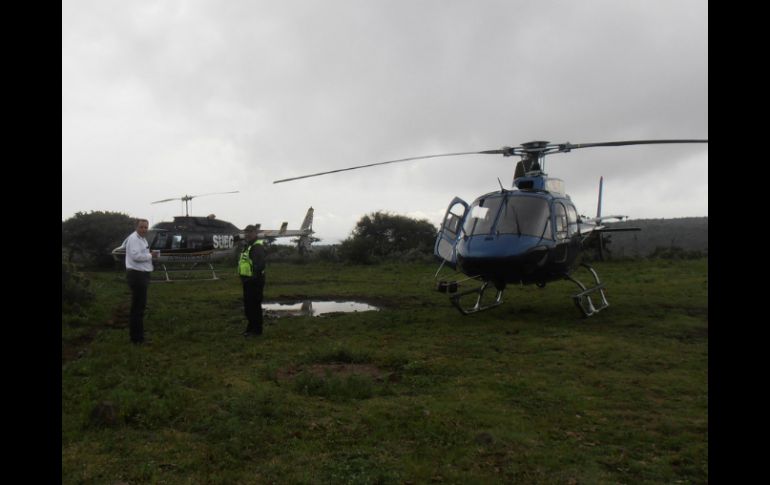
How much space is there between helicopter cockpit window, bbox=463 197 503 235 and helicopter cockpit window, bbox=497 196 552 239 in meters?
0.17

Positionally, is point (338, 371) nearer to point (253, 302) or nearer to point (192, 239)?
point (253, 302)

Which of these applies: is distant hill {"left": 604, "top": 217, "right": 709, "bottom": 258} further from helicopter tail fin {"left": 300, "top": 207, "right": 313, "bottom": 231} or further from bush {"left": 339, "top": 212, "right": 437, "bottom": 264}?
helicopter tail fin {"left": 300, "top": 207, "right": 313, "bottom": 231}

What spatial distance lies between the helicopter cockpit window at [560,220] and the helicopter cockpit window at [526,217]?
9.6 inches

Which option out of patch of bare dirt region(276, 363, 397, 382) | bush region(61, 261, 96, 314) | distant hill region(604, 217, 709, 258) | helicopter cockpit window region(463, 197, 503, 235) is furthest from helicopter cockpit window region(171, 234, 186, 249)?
distant hill region(604, 217, 709, 258)

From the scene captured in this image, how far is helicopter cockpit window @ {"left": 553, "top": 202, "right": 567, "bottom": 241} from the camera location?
32.2 feet

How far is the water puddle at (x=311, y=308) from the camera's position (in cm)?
1208

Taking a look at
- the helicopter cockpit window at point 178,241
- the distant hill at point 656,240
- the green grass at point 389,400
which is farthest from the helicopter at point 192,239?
the distant hill at point 656,240

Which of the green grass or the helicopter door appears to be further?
the helicopter door

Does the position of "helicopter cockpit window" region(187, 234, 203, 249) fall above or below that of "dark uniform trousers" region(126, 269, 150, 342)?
above

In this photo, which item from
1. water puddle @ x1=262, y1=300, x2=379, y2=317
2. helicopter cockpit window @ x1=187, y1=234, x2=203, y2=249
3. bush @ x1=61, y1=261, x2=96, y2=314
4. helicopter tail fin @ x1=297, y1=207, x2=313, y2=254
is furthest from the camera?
helicopter tail fin @ x1=297, y1=207, x2=313, y2=254

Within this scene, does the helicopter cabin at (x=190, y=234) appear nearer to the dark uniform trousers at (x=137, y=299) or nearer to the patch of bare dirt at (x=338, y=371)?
the dark uniform trousers at (x=137, y=299)

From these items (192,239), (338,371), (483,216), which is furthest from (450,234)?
(192,239)

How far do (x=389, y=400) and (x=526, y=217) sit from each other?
5140 millimetres
